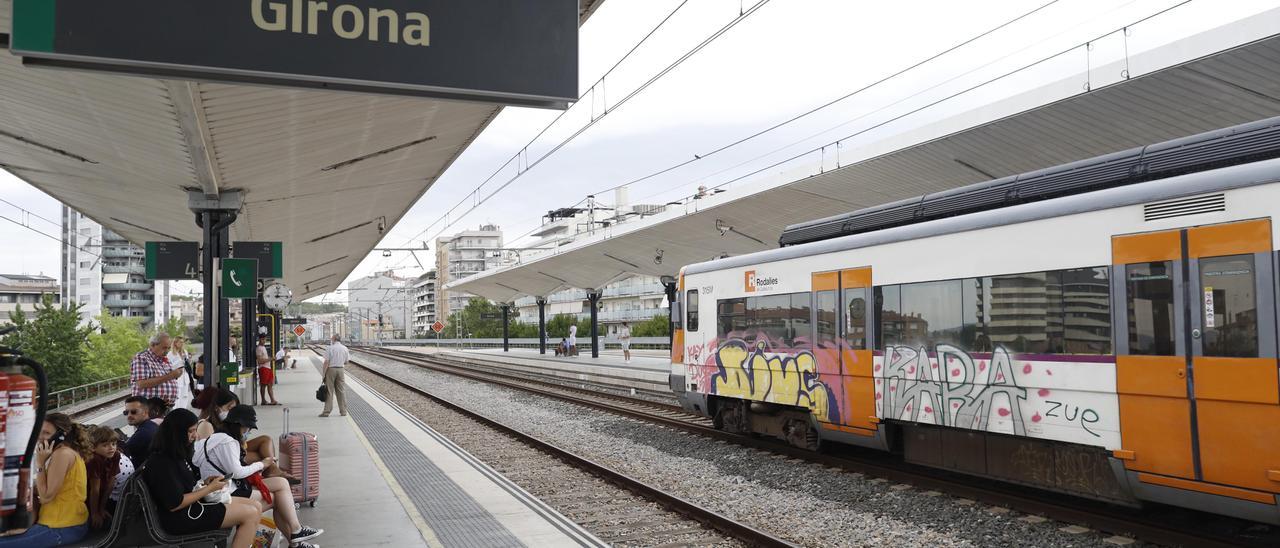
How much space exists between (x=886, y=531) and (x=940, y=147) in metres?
14.0

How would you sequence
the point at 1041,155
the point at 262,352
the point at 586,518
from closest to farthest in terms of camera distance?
the point at 586,518 < the point at 1041,155 < the point at 262,352

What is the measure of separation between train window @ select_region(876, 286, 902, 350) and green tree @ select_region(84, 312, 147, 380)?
3959 centimetres

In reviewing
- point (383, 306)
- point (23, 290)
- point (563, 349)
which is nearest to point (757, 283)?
point (563, 349)

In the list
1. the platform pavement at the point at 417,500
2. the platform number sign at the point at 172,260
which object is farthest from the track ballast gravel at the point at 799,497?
the platform number sign at the point at 172,260

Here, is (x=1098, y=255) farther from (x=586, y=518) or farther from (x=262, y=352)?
(x=262, y=352)

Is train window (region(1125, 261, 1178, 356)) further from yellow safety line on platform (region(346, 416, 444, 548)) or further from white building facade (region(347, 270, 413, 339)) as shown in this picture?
white building facade (region(347, 270, 413, 339))

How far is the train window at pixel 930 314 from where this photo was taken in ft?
29.9

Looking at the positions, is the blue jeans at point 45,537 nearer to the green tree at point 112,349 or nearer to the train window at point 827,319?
the train window at point 827,319

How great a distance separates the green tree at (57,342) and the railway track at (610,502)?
29.4 m

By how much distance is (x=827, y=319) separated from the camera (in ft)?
36.0

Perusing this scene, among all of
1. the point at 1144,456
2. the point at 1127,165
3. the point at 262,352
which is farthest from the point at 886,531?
the point at 262,352

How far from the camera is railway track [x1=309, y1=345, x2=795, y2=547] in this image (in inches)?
307

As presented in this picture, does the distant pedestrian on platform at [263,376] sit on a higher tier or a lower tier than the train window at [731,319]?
lower

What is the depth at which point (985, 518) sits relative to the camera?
26.6 ft
